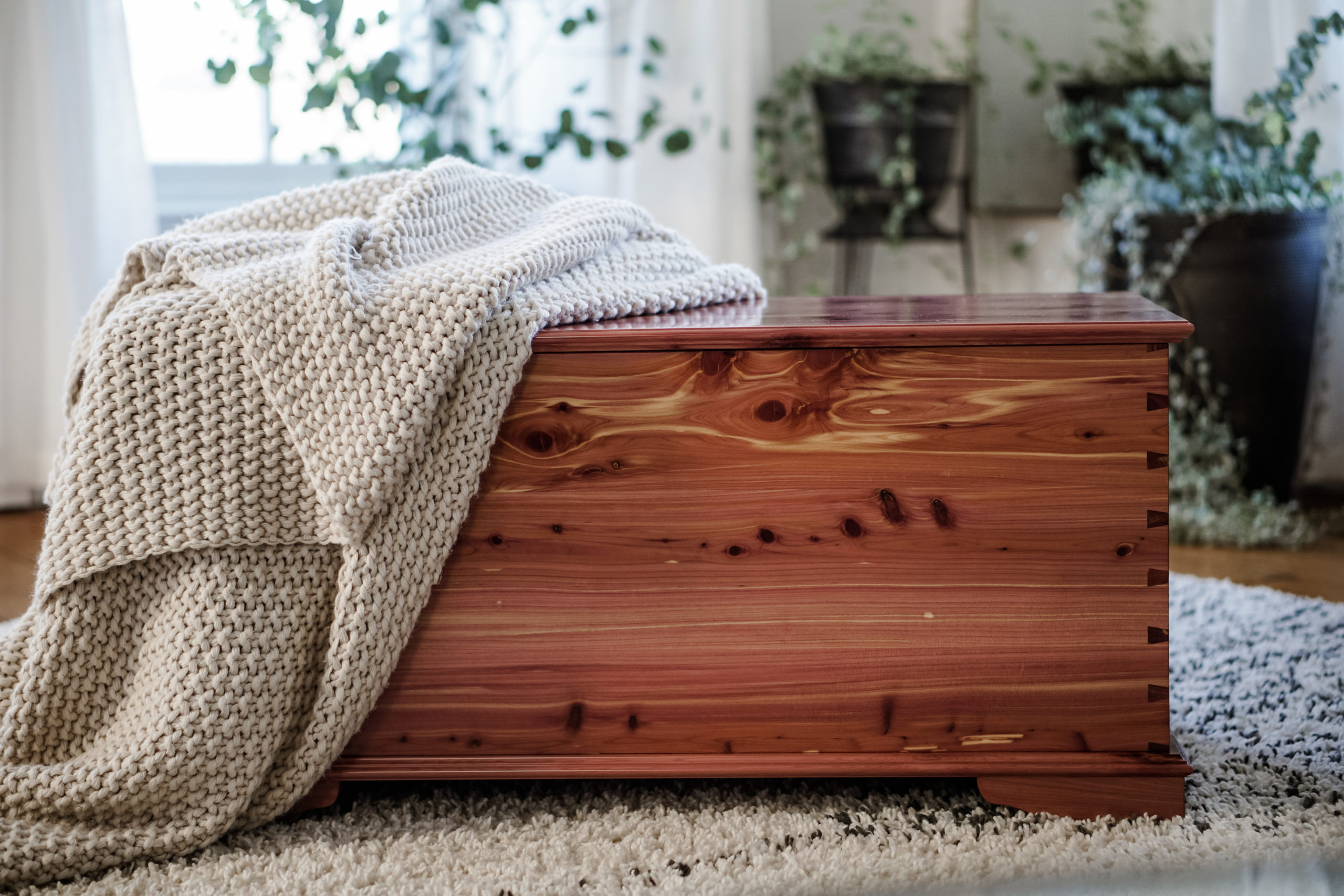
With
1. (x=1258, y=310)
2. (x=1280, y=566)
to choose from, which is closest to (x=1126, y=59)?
(x=1258, y=310)

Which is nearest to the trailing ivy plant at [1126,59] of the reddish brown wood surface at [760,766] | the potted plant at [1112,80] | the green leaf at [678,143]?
the potted plant at [1112,80]

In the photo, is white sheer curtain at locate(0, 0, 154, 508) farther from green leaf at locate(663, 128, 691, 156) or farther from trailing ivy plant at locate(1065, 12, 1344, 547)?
trailing ivy plant at locate(1065, 12, 1344, 547)

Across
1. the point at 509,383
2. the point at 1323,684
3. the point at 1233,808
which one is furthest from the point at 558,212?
the point at 1323,684

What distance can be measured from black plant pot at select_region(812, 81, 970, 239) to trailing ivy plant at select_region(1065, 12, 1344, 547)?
0.34 meters

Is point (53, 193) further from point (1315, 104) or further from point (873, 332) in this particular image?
point (1315, 104)

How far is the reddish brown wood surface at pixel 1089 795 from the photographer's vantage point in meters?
0.91

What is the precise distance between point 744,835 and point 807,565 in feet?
0.72

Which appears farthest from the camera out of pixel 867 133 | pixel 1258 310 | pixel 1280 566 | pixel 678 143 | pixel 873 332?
pixel 867 133

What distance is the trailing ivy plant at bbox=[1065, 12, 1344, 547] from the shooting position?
1.73 meters

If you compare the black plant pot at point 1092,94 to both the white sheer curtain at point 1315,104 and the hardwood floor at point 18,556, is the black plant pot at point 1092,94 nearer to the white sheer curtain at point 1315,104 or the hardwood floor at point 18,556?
the white sheer curtain at point 1315,104

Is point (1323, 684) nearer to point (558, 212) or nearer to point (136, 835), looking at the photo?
point (558, 212)

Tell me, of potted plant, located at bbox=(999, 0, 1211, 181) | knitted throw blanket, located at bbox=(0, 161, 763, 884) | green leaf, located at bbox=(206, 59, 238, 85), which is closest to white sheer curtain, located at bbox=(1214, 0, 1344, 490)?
potted plant, located at bbox=(999, 0, 1211, 181)

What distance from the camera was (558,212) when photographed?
1082 mm

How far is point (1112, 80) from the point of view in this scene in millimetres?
2166
